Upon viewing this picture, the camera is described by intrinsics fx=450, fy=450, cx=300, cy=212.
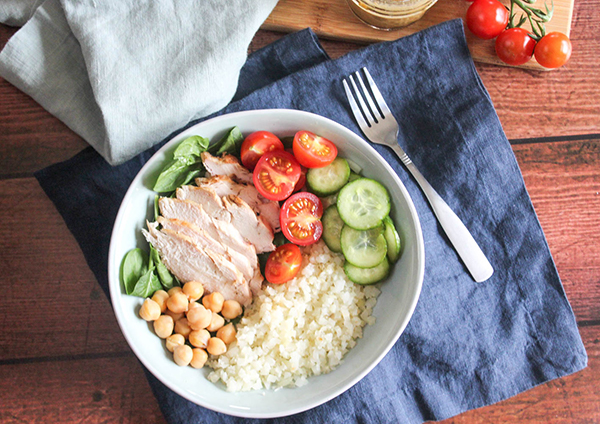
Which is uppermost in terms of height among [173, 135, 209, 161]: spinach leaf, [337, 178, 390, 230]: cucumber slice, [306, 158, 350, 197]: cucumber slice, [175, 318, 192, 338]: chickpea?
[173, 135, 209, 161]: spinach leaf

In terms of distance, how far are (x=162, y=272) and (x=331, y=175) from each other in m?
0.93

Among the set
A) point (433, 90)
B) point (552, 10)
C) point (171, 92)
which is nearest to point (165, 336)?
point (171, 92)

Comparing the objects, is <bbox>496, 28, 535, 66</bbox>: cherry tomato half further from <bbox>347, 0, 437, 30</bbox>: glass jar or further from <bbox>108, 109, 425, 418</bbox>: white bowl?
<bbox>108, 109, 425, 418</bbox>: white bowl

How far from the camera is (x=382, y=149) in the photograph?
235 cm

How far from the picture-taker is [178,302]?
2072 mm

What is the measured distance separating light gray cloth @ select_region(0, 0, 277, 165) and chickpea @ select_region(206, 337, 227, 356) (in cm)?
97

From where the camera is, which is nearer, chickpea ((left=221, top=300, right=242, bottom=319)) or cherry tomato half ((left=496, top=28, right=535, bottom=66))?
chickpea ((left=221, top=300, right=242, bottom=319))

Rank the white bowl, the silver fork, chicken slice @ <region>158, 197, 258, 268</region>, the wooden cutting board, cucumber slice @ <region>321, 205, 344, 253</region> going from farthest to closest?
the wooden cutting board → the silver fork → cucumber slice @ <region>321, 205, 344, 253</region> → chicken slice @ <region>158, 197, 258, 268</region> → the white bowl

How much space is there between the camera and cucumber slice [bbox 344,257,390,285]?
2123mm

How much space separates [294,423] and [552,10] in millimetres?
2499

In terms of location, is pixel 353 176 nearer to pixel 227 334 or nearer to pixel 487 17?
pixel 227 334

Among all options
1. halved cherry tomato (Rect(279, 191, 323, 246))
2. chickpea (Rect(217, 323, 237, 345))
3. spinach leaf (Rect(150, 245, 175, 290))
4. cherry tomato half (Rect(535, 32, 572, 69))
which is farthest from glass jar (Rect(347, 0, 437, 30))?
chickpea (Rect(217, 323, 237, 345))

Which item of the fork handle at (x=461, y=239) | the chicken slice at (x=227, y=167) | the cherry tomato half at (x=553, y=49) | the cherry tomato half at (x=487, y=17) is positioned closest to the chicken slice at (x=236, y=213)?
the chicken slice at (x=227, y=167)

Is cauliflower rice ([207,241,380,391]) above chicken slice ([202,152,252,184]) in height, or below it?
below
